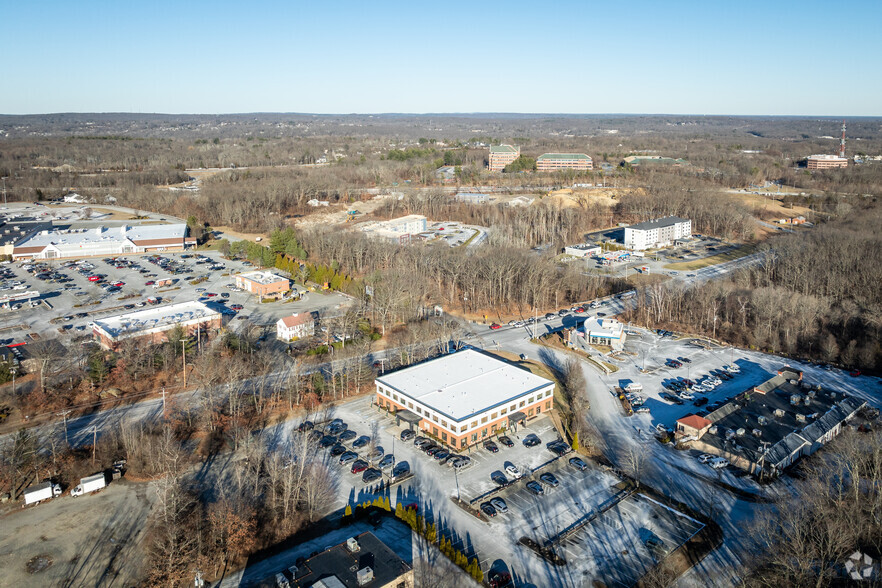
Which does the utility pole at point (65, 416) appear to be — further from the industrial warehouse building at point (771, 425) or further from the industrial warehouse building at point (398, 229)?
the industrial warehouse building at point (398, 229)

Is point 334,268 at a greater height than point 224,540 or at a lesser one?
greater

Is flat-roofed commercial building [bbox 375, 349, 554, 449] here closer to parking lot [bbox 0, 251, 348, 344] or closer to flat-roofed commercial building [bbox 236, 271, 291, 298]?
parking lot [bbox 0, 251, 348, 344]

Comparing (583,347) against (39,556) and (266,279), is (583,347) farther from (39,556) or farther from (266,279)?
(39,556)

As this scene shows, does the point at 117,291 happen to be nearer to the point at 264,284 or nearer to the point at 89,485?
the point at 264,284

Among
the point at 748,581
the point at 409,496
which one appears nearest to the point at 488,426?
the point at 409,496

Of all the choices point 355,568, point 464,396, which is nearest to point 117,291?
point 464,396

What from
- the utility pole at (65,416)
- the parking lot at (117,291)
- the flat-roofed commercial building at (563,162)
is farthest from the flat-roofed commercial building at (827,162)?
the utility pole at (65,416)

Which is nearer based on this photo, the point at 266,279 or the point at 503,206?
the point at 266,279
